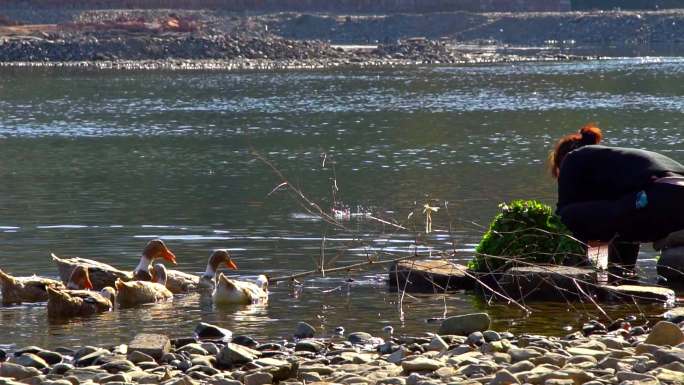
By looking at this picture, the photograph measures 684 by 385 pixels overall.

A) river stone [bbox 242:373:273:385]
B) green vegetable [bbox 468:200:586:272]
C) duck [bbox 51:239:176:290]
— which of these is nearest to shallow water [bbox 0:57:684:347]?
green vegetable [bbox 468:200:586:272]

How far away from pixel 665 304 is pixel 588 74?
2848 inches

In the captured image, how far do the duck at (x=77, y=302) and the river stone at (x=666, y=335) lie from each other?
603 cm

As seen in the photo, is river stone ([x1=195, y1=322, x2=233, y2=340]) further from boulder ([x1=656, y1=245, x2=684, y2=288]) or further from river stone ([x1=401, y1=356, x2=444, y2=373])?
boulder ([x1=656, y1=245, x2=684, y2=288])

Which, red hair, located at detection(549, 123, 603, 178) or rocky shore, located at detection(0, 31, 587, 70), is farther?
rocky shore, located at detection(0, 31, 587, 70)

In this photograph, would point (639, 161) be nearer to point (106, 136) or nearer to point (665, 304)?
point (665, 304)

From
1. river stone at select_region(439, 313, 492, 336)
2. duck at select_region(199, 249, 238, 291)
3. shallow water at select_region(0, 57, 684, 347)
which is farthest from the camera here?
duck at select_region(199, 249, 238, 291)

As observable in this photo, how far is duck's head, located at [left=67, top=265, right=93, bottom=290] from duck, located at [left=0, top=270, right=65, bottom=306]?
0.41 ft

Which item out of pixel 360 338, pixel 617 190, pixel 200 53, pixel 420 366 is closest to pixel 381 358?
pixel 420 366

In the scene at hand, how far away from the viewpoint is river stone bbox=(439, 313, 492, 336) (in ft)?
45.1

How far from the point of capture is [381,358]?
12508mm

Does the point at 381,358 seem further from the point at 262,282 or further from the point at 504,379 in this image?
the point at 262,282

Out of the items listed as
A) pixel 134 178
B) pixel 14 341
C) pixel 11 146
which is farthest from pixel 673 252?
pixel 11 146

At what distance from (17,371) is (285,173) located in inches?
844

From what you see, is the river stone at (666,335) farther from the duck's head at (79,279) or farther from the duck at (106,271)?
the duck's head at (79,279)
